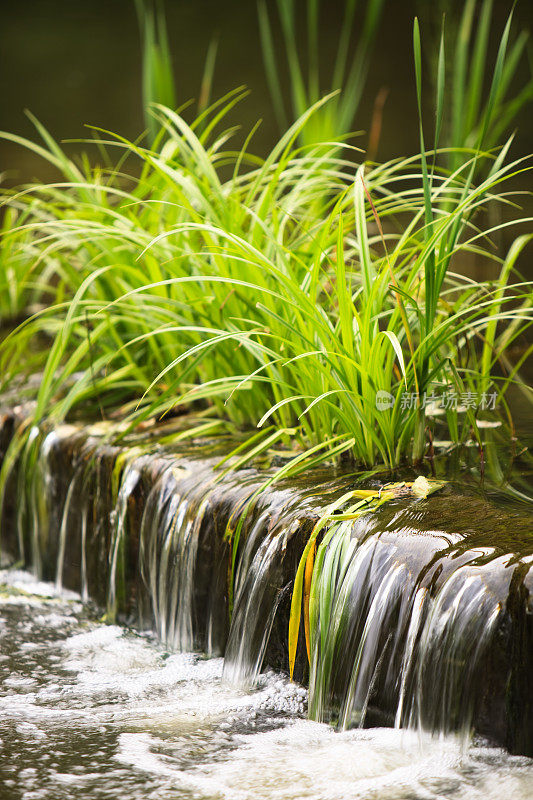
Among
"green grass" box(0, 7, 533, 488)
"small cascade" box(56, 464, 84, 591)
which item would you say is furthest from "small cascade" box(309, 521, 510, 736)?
"small cascade" box(56, 464, 84, 591)

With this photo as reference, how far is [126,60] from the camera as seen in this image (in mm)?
8148

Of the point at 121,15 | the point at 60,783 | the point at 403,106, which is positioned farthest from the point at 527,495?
the point at 121,15

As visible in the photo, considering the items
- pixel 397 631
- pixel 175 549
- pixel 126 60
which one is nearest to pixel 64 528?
pixel 175 549

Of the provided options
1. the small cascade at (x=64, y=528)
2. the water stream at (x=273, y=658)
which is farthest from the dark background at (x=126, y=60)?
the water stream at (x=273, y=658)

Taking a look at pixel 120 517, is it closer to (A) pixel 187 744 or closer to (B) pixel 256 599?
(B) pixel 256 599

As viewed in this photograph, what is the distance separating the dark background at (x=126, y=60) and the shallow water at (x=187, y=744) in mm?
5758

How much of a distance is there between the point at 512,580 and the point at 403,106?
6.44 metres

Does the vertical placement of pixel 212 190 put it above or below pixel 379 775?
above

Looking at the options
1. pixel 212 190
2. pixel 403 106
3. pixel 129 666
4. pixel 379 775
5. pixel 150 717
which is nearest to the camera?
pixel 379 775

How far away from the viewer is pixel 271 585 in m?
1.85

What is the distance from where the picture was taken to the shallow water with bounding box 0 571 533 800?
144 cm

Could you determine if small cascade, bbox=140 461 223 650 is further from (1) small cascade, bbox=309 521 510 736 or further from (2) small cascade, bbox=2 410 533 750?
(1) small cascade, bbox=309 521 510 736

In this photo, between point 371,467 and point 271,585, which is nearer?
point 271,585

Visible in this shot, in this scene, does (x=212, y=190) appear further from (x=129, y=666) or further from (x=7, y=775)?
(x=7, y=775)
